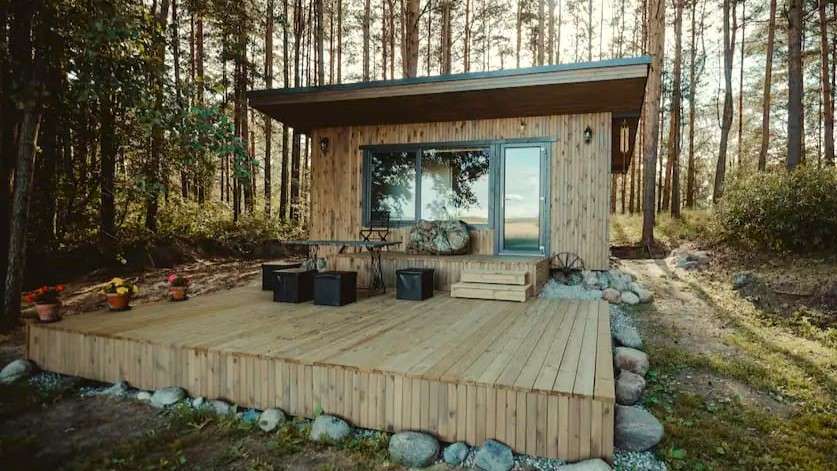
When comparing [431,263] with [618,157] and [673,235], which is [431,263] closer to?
[618,157]

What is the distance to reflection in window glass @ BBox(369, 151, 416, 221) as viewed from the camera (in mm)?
7414

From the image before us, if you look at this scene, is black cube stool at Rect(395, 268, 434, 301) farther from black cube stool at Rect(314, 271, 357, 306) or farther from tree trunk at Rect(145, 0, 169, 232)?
tree trunk at Rect(145, 0, 169, 232)

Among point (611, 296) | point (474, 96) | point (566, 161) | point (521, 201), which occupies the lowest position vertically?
point (611, 296)

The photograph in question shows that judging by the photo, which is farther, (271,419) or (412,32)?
(412,32)

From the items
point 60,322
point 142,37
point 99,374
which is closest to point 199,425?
point 99,374

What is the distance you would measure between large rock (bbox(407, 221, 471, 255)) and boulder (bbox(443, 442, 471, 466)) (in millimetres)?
4198

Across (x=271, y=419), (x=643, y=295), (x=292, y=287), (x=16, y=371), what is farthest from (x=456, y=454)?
(x=643, y=295)

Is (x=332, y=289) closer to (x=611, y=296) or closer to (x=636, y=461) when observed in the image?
(x=636, y=461)

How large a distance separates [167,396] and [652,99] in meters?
10.9

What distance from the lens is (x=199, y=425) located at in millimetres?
2604

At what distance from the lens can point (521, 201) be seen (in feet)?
22.6

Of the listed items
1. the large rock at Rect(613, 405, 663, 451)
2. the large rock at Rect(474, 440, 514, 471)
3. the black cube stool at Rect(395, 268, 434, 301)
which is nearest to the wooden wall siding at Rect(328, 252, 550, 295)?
the black cube stool at Rect(395, 268, 434, 301)

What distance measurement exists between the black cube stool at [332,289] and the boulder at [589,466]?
2.93m

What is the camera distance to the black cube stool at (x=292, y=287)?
15.6 ft
